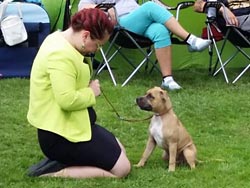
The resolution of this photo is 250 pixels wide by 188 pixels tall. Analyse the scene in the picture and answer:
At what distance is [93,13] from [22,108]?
198 cm

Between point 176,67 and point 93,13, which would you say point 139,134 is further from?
point 176,67

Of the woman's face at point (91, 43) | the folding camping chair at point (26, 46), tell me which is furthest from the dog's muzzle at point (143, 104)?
the folding camping chair at point (26, 46)

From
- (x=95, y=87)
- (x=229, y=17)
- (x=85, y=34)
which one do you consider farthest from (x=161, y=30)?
(x=85, y=34)

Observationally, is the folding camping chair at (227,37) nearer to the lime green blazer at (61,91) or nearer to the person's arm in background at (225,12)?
the person's arm in background at (225,12)

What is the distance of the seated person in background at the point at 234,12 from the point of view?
6.45 metres

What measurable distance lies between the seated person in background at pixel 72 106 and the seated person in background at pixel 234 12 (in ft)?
9.27

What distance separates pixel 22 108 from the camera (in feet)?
18.0

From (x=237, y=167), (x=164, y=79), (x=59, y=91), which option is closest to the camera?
(x=59, y=91)

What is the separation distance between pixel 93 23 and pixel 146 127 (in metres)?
1.50

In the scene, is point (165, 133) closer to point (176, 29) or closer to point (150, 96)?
point (150, 96)

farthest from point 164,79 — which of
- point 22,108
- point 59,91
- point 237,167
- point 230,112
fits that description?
point 59,91

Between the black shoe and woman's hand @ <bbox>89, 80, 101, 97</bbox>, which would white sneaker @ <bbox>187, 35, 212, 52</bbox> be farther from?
the black shoe

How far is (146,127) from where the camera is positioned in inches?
196

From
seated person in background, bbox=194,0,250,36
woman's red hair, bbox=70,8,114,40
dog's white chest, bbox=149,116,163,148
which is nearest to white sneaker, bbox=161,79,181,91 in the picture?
seated person in background, bbox=194,0,250,36
